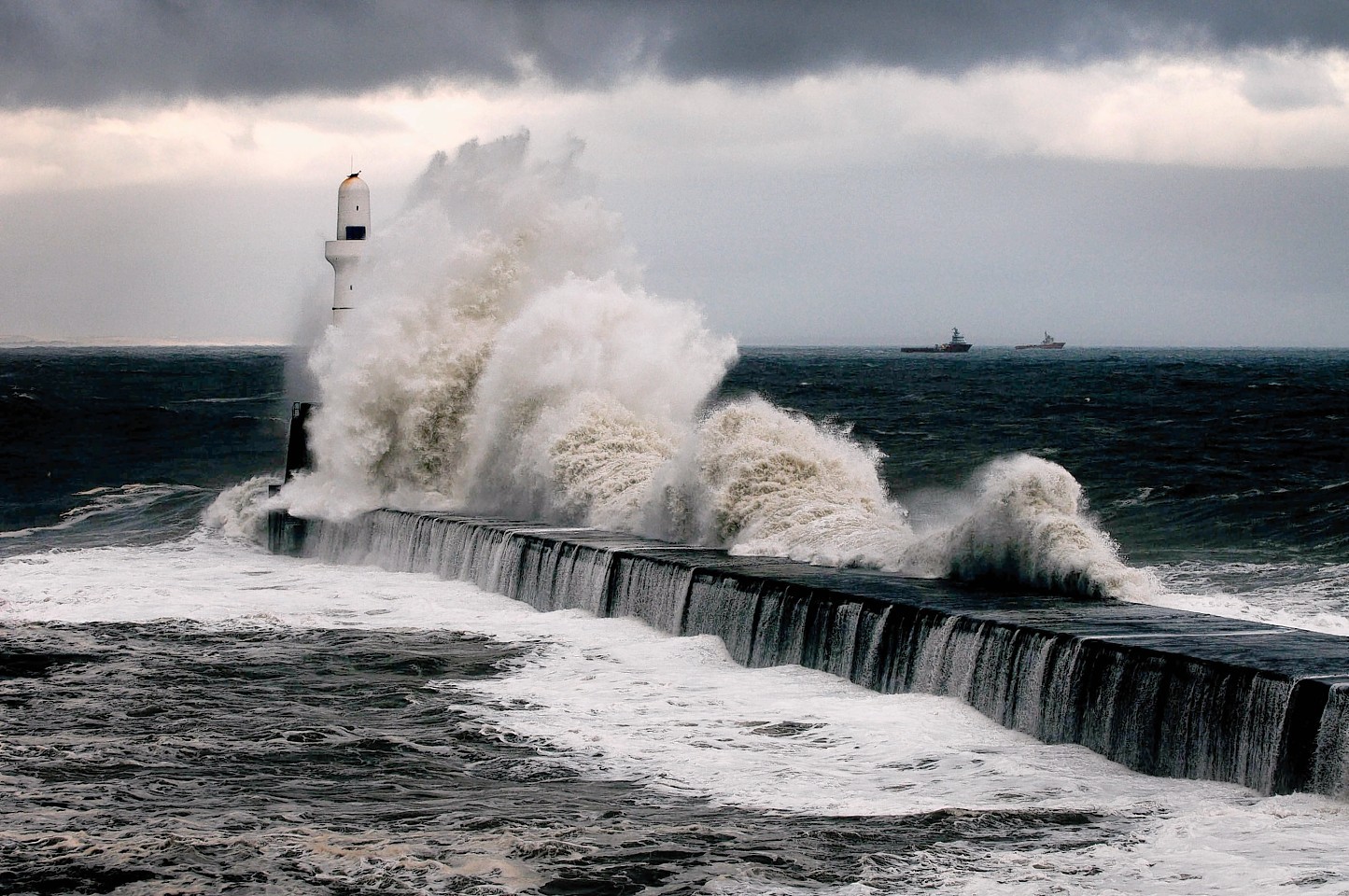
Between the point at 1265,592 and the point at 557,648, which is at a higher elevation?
the point at 1265,592

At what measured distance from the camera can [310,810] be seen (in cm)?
718

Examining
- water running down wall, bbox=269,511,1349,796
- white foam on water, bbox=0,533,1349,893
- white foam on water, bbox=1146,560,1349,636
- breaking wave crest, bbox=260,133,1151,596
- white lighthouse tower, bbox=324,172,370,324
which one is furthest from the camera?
white lighthouse tower, bbox=324,172,370,324

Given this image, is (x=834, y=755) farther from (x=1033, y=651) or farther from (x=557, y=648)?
(x=557, y=648)

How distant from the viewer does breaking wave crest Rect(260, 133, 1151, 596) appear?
50.0 feet

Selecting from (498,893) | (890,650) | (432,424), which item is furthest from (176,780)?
(432,424)

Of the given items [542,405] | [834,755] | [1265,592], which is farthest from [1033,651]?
[542,405]

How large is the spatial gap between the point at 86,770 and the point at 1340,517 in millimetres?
15396

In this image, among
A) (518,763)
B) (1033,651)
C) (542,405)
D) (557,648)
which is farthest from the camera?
(542,405)

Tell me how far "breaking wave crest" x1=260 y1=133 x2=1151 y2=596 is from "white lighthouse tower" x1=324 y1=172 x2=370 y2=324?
0.31m

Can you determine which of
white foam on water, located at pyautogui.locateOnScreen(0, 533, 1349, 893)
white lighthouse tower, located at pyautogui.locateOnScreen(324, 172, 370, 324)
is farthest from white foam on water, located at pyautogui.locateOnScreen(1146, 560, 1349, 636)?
white lighthouse tower, located at pyautogui.locateOnScreen(324, 172, 370, 324)

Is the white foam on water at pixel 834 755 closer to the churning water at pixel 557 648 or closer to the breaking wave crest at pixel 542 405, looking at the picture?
the churning water at pixel 557 648

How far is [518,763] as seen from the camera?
324 inches

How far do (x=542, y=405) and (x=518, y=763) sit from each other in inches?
475

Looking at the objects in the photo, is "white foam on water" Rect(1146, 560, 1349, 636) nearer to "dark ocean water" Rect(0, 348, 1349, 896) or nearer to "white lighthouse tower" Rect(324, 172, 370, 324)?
"dark ocean water" Rect(0, 348, 1349, 896)
